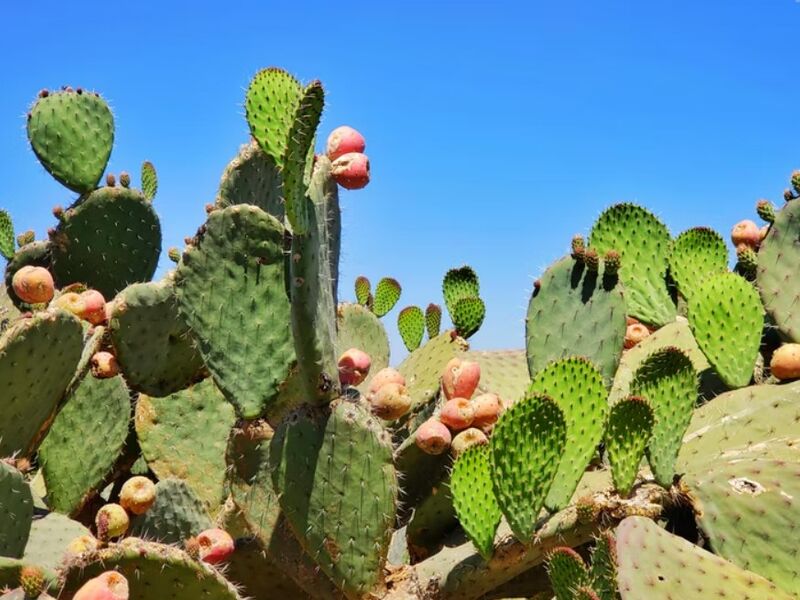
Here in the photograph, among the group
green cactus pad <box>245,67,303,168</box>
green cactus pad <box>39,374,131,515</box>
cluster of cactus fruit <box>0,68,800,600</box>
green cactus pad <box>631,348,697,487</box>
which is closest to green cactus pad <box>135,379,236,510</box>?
cluster of cactus fruit <box>0,68,800,600</box>

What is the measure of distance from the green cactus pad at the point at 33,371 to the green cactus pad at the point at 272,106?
0.76 meters

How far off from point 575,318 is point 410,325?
1.82 m

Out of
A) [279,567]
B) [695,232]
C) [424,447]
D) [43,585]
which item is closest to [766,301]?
[695,232]

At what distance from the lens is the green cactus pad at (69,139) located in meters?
4.54

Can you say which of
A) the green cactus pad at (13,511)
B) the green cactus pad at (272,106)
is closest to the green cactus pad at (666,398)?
the green cactus pad at (272,106)

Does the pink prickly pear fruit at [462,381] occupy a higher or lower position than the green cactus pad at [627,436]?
higher

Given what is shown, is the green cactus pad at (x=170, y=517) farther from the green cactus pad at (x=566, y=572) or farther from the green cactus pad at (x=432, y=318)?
the green cactus pad at (x=432, y=318)

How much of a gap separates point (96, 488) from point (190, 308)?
2.87ft

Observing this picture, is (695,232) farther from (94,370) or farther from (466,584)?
(94,370)

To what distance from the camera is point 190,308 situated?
→ 2.88 m

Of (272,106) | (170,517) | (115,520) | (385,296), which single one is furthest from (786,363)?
(385,296)

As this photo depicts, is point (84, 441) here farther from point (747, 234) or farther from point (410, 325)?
point (747, 234)

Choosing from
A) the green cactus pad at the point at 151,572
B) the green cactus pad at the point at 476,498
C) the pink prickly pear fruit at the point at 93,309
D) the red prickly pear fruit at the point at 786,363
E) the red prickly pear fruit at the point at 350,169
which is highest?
the red prickly pear fruit at the point at 350,169

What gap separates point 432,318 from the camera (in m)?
5.28
